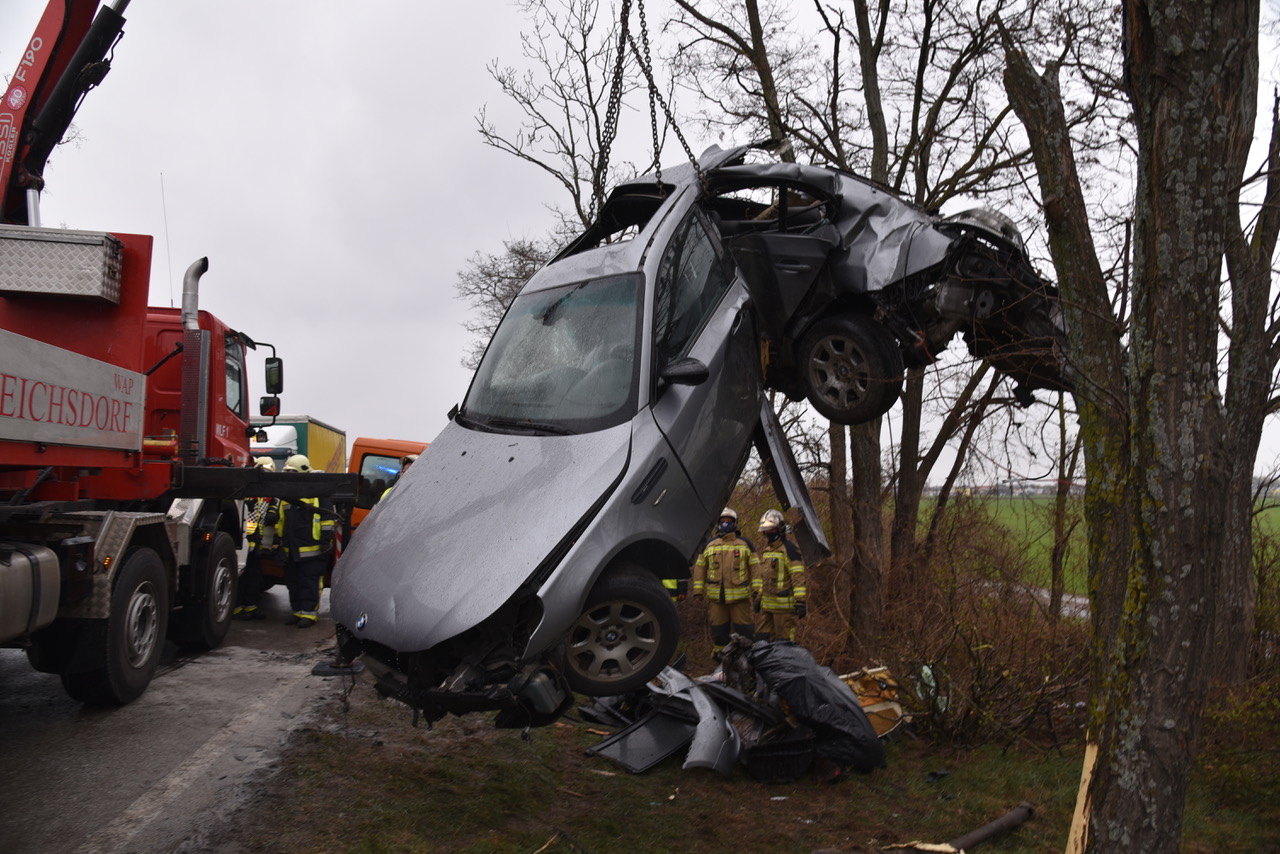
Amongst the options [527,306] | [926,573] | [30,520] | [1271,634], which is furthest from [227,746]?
[1271,634]

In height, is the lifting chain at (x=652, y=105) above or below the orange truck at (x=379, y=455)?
above

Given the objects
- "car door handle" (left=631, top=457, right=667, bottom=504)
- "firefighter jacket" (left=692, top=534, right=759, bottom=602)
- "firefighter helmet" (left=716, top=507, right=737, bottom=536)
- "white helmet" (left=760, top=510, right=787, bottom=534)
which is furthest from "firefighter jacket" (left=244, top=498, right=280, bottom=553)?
"car door handle" (left=631, top=457, right=667, bottom=504)

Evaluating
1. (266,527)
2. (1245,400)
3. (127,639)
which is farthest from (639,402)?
(266,527)

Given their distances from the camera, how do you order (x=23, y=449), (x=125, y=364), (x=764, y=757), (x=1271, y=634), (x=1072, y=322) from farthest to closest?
(x=1271, y=634)
(x=764, y=757)
(x=125, y=364)
(x=1072, y=322)
(x=23, y=449)

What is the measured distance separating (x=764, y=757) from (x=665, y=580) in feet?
6.62

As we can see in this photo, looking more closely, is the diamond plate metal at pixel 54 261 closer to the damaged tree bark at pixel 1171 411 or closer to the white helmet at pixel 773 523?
the damaged tree bark at pixel 1171 411

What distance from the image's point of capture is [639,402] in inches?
202

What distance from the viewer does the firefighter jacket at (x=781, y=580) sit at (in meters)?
9.91

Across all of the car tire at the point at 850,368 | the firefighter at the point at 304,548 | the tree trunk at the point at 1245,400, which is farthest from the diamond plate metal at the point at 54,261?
the tree trunk at the point at 1245,400

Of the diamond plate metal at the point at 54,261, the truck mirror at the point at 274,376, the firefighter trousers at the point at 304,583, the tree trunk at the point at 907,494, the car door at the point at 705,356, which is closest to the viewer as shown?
the car door at the point at 705,356

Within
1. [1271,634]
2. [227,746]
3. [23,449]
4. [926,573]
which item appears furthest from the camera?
[926,573]

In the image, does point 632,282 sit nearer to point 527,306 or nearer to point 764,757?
point 527,306

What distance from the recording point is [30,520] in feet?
18.8

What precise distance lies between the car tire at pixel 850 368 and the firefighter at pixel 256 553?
674 cm
